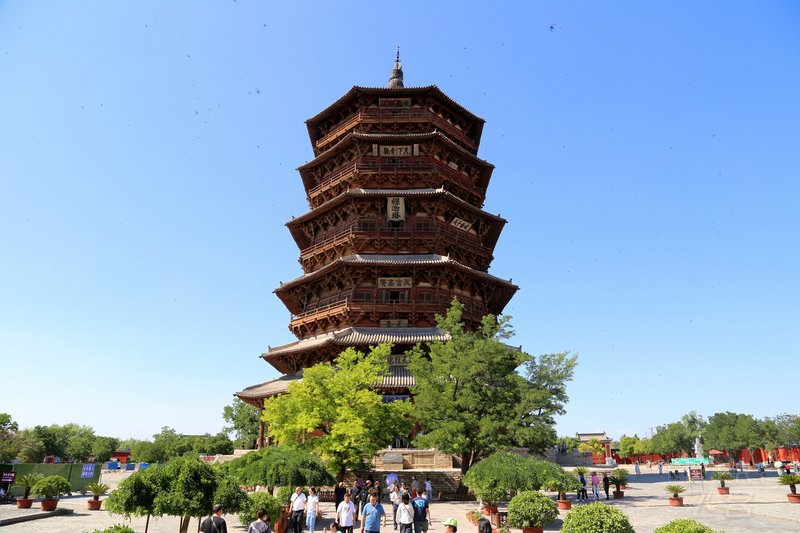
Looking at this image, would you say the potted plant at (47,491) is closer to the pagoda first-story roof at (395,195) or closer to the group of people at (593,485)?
the pagoda first-story roof at (395,195)

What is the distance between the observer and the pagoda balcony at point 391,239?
34.4 metres

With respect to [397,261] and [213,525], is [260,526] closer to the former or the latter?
[213,525]

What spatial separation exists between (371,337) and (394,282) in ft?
15.2

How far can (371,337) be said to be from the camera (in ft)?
98.7

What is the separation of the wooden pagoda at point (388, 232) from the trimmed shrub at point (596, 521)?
1671cm

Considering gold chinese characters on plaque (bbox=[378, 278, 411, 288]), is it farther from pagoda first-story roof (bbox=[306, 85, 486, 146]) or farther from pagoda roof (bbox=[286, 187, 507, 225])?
pagoda first-story roof (bbox=[306, 85, 486, 146])

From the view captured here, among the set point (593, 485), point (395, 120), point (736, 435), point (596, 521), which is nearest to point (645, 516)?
point (593, 485)

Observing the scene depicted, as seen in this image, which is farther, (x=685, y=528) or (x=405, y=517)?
(x=405, y=517)

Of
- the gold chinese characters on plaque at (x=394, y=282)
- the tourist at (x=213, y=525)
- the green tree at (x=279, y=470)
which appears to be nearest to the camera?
the tourist at (x=213, y=525)

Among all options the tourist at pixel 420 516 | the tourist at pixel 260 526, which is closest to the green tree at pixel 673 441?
the tourist at pixel 420 516

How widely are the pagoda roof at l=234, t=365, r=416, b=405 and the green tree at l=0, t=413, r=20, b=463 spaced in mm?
43652

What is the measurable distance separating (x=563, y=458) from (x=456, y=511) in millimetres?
20089

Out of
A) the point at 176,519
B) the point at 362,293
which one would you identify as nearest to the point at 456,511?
the point at 176,519

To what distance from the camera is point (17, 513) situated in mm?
21062
